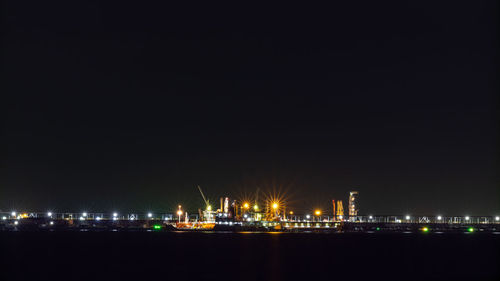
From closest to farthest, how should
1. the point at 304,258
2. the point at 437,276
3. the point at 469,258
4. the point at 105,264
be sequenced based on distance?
the point at 437,276
the point at 105,264
the point at 304,258
the point at 469,258

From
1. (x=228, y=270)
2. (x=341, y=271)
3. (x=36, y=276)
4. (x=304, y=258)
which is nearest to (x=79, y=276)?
(x=36, y=276)

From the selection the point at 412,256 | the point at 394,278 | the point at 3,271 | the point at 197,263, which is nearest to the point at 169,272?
the point at 197,263

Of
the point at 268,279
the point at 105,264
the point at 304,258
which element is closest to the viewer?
the point at 268,279

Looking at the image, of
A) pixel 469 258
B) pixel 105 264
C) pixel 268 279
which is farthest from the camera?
pixel 469 258

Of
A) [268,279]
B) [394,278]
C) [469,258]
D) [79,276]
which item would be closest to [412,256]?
[469,258]

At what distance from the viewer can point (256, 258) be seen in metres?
105

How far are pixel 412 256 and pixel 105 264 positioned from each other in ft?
187

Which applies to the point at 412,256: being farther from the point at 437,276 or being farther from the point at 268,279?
the point at 268,279

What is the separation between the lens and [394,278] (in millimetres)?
76375

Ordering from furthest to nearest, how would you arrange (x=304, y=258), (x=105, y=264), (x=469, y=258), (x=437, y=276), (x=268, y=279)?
1. (x=469, y=258)
2. (x=304, y=258)
3. (x=105, y=264)
4. (x=437, y=276)
5. (x=268, y=279)

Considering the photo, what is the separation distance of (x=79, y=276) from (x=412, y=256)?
65649 mm

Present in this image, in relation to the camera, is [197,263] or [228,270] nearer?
[228,270]

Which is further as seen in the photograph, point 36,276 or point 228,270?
point 228,270

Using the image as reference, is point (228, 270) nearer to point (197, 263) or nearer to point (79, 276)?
point (197, 263)
